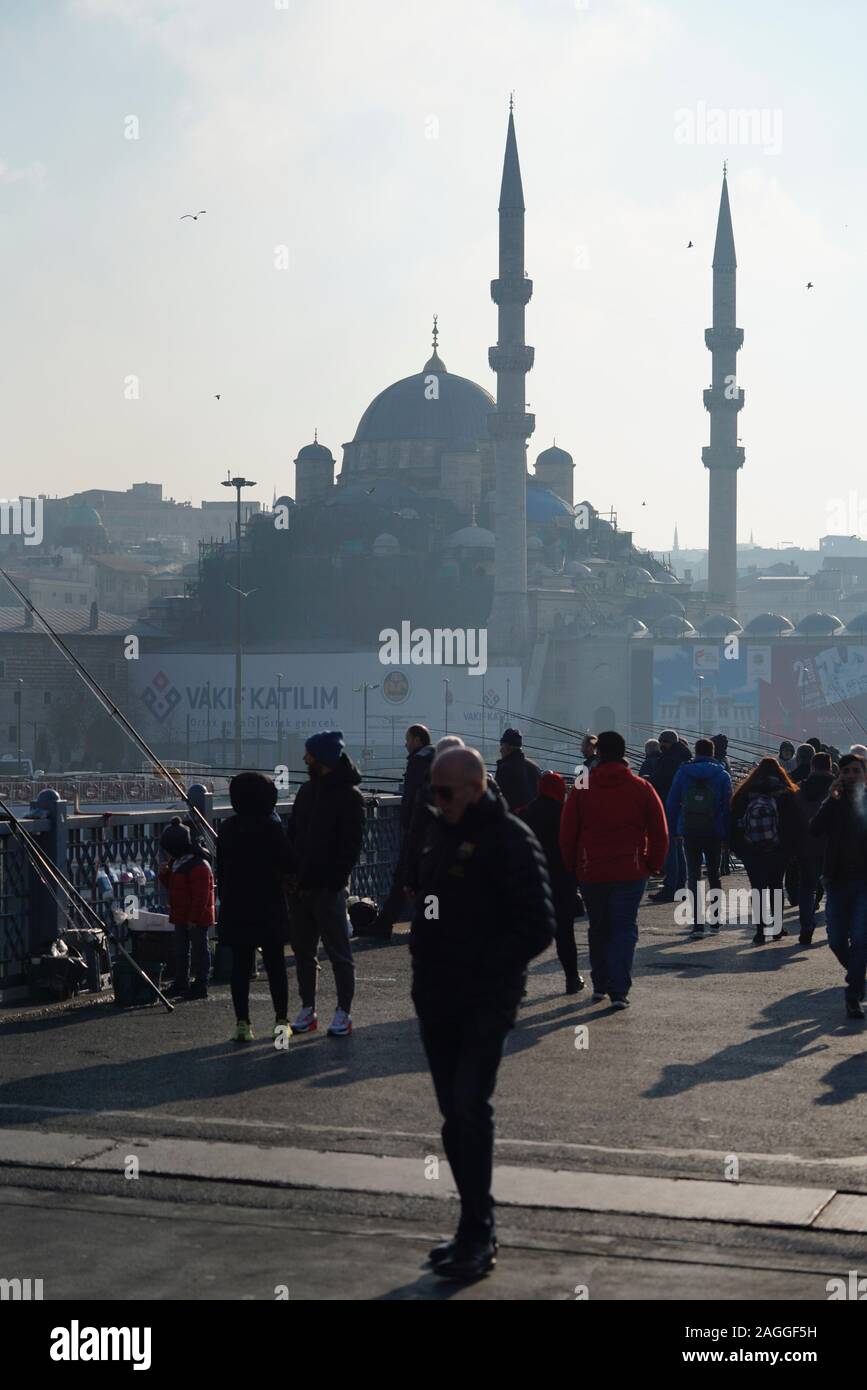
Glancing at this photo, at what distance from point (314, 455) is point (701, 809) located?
10543 centimetres

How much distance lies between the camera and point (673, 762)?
16516 mm

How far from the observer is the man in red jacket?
9953 mm

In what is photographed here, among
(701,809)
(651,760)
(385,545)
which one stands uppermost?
(385,545)

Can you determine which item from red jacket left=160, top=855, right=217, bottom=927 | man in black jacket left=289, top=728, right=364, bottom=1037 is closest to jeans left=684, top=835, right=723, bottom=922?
red jacket left=160, top=855, right=217, bottom=927

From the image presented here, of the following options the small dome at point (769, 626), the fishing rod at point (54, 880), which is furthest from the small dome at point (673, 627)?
the fishing rod at point (54, 880)

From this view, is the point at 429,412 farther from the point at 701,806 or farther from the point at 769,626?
the point at 701,806

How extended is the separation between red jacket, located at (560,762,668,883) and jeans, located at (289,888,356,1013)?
Answer: 60.8 inches

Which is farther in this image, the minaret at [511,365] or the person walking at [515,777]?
the minaret at [511,365]

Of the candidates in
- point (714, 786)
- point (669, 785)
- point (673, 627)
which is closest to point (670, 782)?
point (669, 785)

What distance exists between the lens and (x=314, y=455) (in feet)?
387

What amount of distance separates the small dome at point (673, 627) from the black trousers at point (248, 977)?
296 ft

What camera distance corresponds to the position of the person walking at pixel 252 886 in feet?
28.9

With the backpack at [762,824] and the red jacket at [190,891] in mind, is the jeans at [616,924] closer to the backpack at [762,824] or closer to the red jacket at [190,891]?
the red jacket at [190,891]

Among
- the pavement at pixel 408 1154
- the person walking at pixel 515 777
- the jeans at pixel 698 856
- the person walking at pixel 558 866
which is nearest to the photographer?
the pavement at pixel 408 1154
